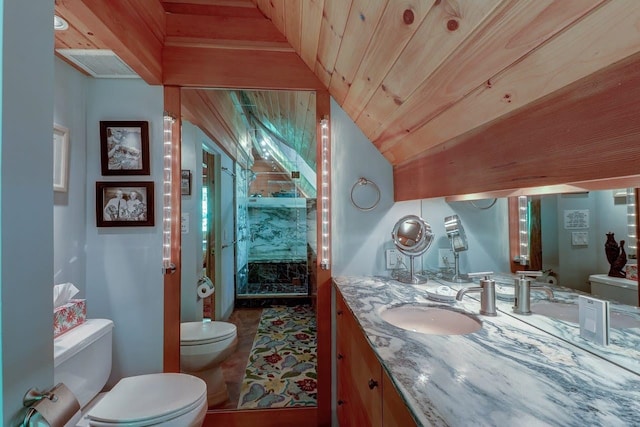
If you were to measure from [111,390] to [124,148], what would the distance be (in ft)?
4.34

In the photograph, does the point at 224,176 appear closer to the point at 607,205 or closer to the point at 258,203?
the point at 258,203

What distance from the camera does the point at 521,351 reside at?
836mm

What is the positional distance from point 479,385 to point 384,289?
0.91 m

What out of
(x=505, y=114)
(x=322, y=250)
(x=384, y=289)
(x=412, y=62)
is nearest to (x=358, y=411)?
(x=384, y=289)

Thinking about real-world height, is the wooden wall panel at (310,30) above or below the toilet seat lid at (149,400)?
above

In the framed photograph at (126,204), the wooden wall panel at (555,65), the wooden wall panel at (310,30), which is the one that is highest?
the wooden wall panel at (310,30)

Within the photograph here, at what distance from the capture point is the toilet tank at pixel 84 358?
129 cm

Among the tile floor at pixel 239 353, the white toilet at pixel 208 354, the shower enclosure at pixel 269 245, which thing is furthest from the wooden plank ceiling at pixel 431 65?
the tile floor at pixel 239 353

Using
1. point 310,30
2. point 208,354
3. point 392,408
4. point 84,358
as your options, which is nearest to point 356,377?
point 392,408

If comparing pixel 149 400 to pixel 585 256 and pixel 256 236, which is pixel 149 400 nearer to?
pixel 585 256

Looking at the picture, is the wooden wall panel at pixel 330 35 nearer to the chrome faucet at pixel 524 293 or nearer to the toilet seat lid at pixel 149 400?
the chrome faucet at pixel 524 293

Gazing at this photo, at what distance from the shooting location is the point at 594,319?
84cm

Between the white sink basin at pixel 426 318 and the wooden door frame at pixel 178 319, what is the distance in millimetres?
658

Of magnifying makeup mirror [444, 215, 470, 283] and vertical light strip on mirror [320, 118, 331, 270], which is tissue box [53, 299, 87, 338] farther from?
magnifying makeup mirror [444, 215, 470, 283]
